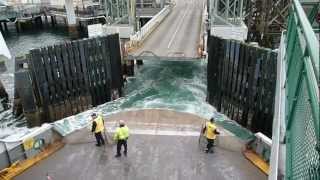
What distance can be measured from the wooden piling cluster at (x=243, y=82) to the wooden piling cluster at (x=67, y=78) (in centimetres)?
648

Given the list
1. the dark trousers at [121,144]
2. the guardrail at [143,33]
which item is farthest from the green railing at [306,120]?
the guardrail at [143,33]

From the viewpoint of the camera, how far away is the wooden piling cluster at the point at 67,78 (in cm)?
1672

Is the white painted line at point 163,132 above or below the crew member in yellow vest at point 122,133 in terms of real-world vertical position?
below

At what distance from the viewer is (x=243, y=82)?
16.5 meters

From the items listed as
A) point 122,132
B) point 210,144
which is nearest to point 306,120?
point 122,132

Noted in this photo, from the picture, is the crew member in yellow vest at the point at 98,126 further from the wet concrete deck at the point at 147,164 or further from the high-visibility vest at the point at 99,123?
the wet concrete deck at the point at 147,164

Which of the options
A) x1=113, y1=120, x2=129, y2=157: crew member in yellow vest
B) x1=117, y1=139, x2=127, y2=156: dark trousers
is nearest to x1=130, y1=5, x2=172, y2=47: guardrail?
x1=117, y1=139, x2=127, y2=156: dark trousers

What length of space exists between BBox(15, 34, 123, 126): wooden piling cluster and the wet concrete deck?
18.5 ft

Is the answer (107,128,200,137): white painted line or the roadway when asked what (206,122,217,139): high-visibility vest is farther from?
the roadway

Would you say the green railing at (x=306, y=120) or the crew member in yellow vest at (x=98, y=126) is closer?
the green railing at (x=306, y=120)

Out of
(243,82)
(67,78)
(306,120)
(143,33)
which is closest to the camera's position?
(306,120)

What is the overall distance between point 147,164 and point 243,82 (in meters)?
7.70

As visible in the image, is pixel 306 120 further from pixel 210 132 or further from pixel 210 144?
pixel 210 144

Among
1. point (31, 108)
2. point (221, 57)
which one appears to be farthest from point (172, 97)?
point (31, 108)
